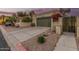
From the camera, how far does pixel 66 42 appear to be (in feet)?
6.04

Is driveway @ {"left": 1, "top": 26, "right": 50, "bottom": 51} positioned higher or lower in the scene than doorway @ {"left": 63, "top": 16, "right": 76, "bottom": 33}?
lower

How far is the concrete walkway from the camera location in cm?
183

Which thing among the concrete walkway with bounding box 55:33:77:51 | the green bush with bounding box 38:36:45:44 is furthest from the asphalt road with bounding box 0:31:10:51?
the concrete walkway with bounding box 55:33:77:51

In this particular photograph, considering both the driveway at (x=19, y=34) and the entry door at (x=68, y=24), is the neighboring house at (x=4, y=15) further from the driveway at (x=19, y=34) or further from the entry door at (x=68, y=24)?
the entry door at (x=68, y=24)

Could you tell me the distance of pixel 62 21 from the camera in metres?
1.84

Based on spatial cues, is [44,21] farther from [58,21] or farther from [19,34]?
[19,34]

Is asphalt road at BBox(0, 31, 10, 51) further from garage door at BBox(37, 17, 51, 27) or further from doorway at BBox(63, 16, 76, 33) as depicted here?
doorway at BBox(63, 16, 76, 33)

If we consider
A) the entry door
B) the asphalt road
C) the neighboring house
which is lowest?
the asphalt road

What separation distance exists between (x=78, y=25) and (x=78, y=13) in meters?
0.13

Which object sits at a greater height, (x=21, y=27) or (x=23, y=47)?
(x=21, y=27)

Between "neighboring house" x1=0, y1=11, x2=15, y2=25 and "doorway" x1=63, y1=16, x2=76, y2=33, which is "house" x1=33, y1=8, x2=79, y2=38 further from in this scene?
→ "neighboring house" x1=0, y1=11, x2=15, y2=25
